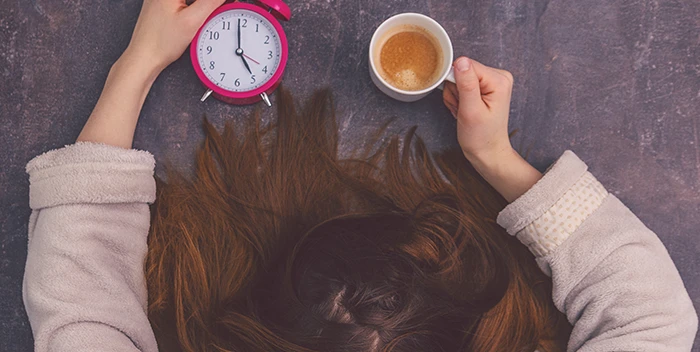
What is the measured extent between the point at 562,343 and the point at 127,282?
730mm

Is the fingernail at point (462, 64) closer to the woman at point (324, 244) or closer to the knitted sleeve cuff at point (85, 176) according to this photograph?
A: the woman at point (324, 244)

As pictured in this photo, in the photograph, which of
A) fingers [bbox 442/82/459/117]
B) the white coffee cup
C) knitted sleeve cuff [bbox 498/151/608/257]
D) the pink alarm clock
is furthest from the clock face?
knitted sleeve cuff [bbox 498/151/608/257]

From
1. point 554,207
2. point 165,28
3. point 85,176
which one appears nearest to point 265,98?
point 165,28

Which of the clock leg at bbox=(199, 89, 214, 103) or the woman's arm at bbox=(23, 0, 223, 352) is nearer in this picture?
the woman's arm at bbox=(23, 0, 223, 352)

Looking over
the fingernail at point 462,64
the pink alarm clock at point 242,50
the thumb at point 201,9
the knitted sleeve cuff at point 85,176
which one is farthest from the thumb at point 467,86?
the knitted sleeve cuff at point 85,176

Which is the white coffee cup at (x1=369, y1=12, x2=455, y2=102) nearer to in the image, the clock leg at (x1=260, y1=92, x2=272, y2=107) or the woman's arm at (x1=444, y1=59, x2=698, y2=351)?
the woman's arm at (x1=444, y1=59, x2=698, y2=351)

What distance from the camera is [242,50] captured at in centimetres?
91

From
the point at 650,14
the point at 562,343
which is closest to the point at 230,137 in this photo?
the point at 562,343

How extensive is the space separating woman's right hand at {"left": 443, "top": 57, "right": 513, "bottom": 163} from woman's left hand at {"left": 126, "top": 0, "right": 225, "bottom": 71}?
40 centimetres

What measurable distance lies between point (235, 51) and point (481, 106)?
1.31 ft

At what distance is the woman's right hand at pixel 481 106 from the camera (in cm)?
85

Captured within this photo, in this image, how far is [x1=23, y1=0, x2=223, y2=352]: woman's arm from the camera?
2.69ft

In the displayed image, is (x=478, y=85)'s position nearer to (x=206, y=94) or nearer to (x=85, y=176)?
(x=206, y=94)

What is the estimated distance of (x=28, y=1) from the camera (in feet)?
3.30
